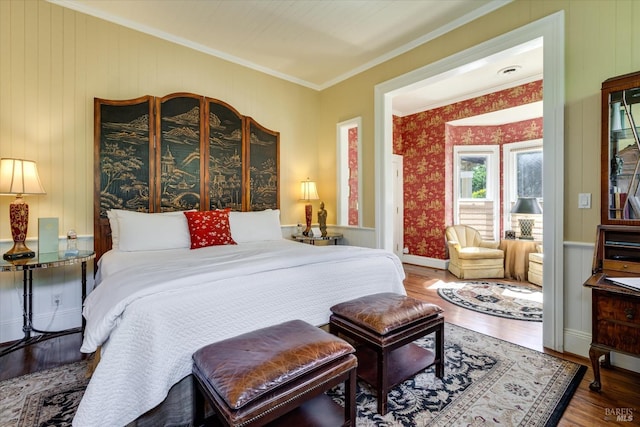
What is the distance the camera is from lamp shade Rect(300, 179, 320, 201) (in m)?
4.40

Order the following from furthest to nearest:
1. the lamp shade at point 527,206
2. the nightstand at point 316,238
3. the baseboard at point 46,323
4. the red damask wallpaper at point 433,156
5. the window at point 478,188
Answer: the window at point 478,188, the red damask wallpaper at point 433,156, the lamp shade at point 527,206, the nightstand at point 316,238, the baseboard at point 46,323

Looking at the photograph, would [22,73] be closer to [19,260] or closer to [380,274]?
[19,260]

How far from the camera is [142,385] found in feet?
4.48

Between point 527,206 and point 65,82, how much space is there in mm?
6000

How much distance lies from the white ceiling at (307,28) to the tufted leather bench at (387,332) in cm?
248

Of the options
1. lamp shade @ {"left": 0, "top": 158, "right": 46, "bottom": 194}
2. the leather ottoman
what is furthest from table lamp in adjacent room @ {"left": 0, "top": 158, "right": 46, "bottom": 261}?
the leather ottoman

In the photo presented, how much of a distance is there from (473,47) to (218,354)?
333 centimetres

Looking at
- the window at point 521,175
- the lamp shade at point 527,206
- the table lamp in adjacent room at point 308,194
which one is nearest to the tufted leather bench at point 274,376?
the table lamp in adjacent room at point 308,194

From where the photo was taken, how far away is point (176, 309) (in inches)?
58.2

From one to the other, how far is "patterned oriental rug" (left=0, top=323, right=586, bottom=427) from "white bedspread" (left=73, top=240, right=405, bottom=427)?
582mm

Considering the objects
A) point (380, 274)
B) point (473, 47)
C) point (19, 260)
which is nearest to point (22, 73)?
point (19, 260)

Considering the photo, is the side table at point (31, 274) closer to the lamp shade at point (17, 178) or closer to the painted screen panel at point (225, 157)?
the lamp shade at point (17, 178)

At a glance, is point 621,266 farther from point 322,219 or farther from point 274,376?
point 322,219

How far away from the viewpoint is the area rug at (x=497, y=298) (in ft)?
10.5
